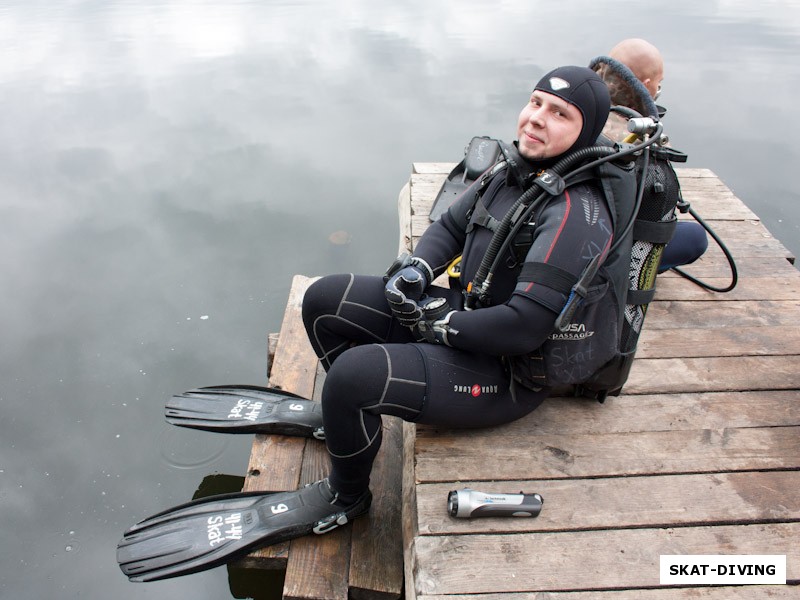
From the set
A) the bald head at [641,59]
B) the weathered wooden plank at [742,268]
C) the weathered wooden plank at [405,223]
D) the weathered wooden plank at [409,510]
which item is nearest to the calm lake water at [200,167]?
the weathered wooden plank at [405,223]

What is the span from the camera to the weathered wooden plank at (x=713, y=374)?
7.83 feet

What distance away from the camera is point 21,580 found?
260cm

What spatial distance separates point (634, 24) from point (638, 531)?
8727mm

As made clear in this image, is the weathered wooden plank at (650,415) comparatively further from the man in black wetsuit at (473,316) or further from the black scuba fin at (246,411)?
the black scuba fin at (246,411)

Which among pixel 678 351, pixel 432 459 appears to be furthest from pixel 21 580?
pixel 678 351

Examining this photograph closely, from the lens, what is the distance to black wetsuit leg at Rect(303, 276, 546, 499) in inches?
74.8

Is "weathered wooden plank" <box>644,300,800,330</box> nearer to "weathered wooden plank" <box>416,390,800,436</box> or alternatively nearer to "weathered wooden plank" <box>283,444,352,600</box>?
"weathered wooden plank" <box>416,390,800,436</box>

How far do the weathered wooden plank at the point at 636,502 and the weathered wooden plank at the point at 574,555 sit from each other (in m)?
0.03

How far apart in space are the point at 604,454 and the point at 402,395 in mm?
704

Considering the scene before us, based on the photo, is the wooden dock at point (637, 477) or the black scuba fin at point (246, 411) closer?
the wooden dock at point (637, 477)

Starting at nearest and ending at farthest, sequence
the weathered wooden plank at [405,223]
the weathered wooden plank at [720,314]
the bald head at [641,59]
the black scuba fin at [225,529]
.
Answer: the black scuba fin at [225,529] < the bald head at [641,59] < the weathered wooden plank at [720,314] < the weathered wooden plank at [405,223]

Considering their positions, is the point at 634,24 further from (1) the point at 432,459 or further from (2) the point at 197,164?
(1) the point at 432,459

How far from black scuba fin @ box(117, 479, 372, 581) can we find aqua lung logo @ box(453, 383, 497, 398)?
1.82 feet

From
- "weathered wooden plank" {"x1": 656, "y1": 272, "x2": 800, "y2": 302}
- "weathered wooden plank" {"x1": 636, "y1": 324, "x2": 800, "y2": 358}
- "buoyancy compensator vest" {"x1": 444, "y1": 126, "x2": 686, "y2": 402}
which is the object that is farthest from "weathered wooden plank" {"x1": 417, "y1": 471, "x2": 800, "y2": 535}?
"weathered wooden plank" {"x1": 656, "y1": 272, "x2": 800, "y2": 302}
